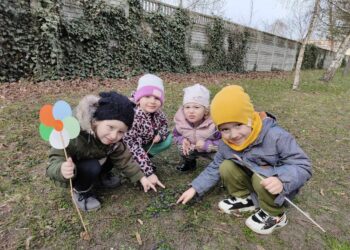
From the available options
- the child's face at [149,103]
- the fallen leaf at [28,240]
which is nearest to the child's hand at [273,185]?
the child's face at [149,103]

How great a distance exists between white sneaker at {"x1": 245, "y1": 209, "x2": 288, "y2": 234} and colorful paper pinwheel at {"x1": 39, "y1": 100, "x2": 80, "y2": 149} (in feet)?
4.84

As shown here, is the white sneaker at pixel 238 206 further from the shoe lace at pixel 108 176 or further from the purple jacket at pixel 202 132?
the shoe lace at pixel 108 176

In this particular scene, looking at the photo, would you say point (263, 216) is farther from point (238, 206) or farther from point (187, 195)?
point (187, 195)

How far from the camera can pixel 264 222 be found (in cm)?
232

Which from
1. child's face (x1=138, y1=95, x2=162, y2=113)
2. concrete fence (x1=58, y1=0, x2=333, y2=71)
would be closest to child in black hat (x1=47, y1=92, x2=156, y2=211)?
child's face (x1=138, y1=95, x2=162, y2=113)

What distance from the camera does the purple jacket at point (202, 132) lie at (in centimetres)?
310

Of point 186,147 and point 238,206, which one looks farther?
point 186,147

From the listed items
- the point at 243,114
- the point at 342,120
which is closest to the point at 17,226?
the point at 243,114

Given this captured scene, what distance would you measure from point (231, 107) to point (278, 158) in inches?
21.9

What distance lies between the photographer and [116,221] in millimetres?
2369

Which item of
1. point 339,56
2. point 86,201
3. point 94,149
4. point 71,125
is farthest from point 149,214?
point 339,56

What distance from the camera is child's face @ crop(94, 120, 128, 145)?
7.08ft

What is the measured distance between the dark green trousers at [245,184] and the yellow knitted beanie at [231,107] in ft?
1.42

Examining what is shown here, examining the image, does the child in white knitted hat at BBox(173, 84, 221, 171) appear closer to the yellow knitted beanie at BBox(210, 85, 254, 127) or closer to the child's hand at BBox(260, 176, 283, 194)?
the yellow knitted beanie at BBox(210, 85, 254, 127)
